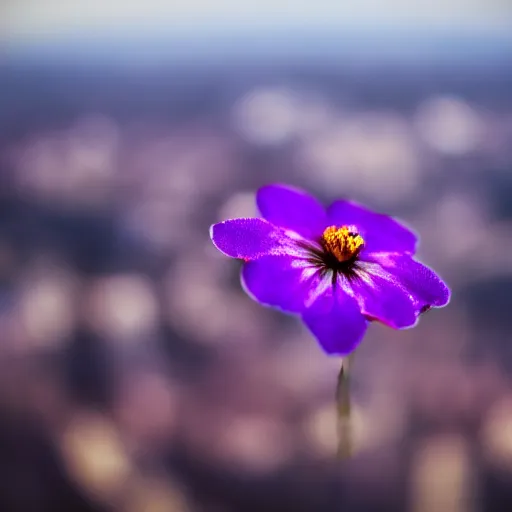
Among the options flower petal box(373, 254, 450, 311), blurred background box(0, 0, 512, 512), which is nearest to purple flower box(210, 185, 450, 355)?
flower petal box(373, 254, 450, 311)

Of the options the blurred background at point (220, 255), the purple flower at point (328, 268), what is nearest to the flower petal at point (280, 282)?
the purple flower at point (328, 268)

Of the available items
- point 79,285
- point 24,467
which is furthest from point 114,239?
point 24,467

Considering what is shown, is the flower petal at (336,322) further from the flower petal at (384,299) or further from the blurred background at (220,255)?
the blurred background at (220,255)

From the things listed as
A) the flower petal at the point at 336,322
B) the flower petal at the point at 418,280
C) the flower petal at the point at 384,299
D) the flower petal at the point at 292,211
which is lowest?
the flower petal at the point at 336,322

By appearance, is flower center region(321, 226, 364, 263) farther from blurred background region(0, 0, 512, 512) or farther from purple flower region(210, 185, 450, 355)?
blurred background region(0, 0, 512, 512)

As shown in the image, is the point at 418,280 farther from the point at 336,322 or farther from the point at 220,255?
the point at 220,255

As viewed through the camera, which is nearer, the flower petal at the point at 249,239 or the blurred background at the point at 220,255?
the flower petal at the point at 249,239

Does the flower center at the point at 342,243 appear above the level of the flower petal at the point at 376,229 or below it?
below
